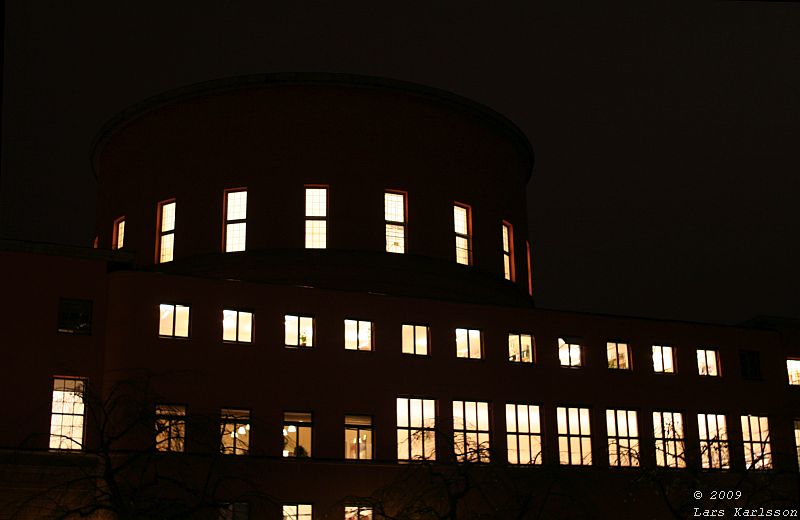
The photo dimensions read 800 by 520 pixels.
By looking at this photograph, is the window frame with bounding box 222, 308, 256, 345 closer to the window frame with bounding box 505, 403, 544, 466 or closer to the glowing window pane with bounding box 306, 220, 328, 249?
the glowing window pane with bounding box 306, 220, 328, 249

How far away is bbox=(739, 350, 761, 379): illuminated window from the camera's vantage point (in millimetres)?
41844

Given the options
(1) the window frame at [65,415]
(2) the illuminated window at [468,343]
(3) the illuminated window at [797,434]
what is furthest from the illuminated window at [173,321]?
(3) the illuminated window at [797,434]

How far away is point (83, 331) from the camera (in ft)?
103

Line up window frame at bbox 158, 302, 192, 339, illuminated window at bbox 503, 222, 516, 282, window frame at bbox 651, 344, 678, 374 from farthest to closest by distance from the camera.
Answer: illuminated window at bbox 503, 222, 516, 282, window frame at bbox 651, 344, 678, 374, window frame at bbox 158, 302, 192, 339

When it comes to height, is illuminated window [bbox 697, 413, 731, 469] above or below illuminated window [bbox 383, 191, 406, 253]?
below

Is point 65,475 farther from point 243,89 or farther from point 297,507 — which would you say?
point 243,89

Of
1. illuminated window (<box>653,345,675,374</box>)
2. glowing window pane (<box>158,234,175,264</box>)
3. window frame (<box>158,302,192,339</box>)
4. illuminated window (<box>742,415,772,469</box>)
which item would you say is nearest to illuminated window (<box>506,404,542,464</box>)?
illuminated window (<box>653,345,675,374</box>)

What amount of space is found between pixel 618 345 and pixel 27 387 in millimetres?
22457

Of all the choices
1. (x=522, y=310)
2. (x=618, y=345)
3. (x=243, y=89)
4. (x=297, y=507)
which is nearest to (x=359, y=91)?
(x=243, y=89)

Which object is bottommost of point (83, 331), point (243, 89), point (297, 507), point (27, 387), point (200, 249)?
point (297, 507)

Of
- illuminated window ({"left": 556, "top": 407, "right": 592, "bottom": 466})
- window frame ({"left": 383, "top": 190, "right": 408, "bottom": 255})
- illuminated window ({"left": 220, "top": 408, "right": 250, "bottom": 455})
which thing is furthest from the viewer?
window frame ({"left": 383, "top": 190, "right": 408, "bottom": 255})

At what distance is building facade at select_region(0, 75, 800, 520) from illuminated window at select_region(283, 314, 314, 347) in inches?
2.9

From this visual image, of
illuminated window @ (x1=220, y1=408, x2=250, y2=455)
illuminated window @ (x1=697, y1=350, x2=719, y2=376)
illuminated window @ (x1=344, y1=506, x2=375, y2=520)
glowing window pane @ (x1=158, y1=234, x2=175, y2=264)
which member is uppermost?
glowing window pane @ (x1=158, y1=234, x2=175, y2=264)

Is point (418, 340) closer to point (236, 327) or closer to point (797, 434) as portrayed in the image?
point (236, 327)
